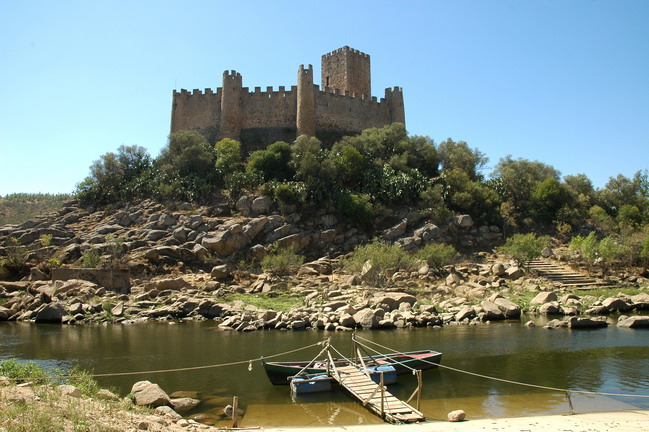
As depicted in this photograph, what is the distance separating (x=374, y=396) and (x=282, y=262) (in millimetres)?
18562

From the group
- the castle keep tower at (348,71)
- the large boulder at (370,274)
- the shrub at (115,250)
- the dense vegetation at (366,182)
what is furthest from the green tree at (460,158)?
the shrub at (115,250)

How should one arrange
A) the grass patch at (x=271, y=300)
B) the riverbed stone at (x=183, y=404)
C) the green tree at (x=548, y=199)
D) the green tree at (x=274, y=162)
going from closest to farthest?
the riverbed stone at (x=183, y=404) < the grass patch at (x=271, y=300) < the green tree at (x=274, y=162) < the green tree at (x=548, y=199)

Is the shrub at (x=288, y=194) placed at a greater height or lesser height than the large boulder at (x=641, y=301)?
greater

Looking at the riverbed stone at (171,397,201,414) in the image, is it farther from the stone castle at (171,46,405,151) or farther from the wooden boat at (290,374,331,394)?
the stone castle at (171,46,405,151)

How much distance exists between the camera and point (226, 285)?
27922 mm

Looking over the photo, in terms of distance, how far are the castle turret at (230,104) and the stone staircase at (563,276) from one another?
22.9 meters

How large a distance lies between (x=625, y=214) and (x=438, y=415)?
114 feet

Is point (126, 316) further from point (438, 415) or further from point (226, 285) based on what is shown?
point (438, 415)

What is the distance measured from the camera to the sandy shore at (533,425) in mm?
8555

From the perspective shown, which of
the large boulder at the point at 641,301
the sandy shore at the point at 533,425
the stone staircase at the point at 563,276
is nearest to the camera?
the sandy shore at the point at 533,425

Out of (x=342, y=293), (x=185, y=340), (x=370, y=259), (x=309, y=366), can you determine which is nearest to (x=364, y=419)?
(x=309, y=366)

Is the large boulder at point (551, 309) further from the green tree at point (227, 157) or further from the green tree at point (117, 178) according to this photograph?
the green tree at point (117, 178)

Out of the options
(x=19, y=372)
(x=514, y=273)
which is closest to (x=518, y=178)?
(x=514, y=273)

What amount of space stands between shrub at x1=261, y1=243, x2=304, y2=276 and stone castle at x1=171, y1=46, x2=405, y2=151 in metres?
12.7
